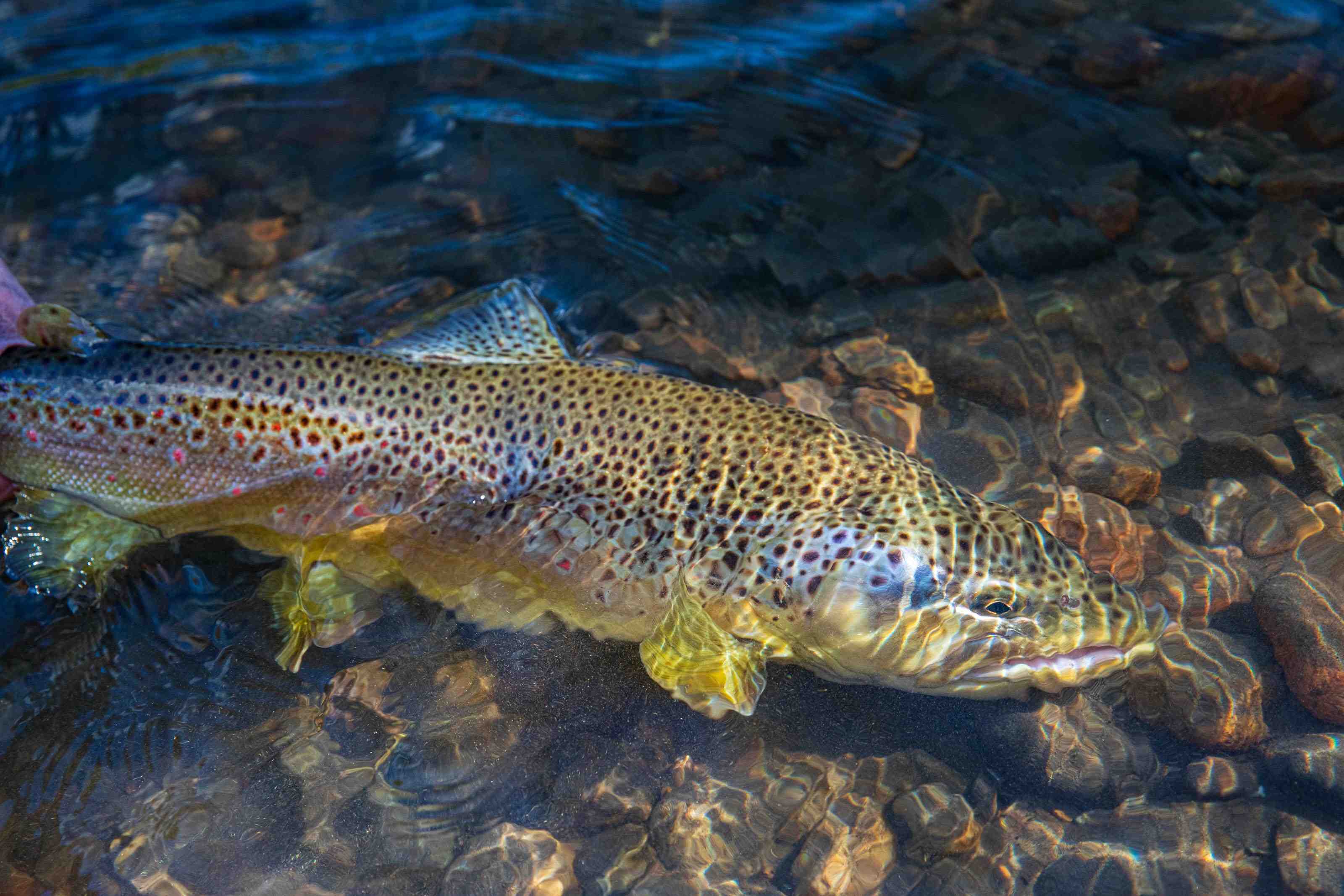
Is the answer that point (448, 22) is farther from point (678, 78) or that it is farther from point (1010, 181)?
point (1010, 181)

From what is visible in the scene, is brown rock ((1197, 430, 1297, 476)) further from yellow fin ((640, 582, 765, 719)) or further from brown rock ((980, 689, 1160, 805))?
yellow fin ((640, 582, 765, 719))

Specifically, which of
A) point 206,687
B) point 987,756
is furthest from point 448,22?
point 987,756

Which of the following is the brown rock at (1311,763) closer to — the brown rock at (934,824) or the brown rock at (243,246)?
the brown rock at (934,824)

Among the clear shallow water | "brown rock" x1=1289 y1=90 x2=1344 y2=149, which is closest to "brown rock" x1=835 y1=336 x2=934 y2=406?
the clear shallow water

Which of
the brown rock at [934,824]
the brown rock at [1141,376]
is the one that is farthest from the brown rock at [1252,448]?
the brown rock at [934,824]

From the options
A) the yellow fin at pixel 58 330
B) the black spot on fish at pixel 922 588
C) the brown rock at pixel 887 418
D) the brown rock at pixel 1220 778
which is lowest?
the brown rock at pixel 1220 778
